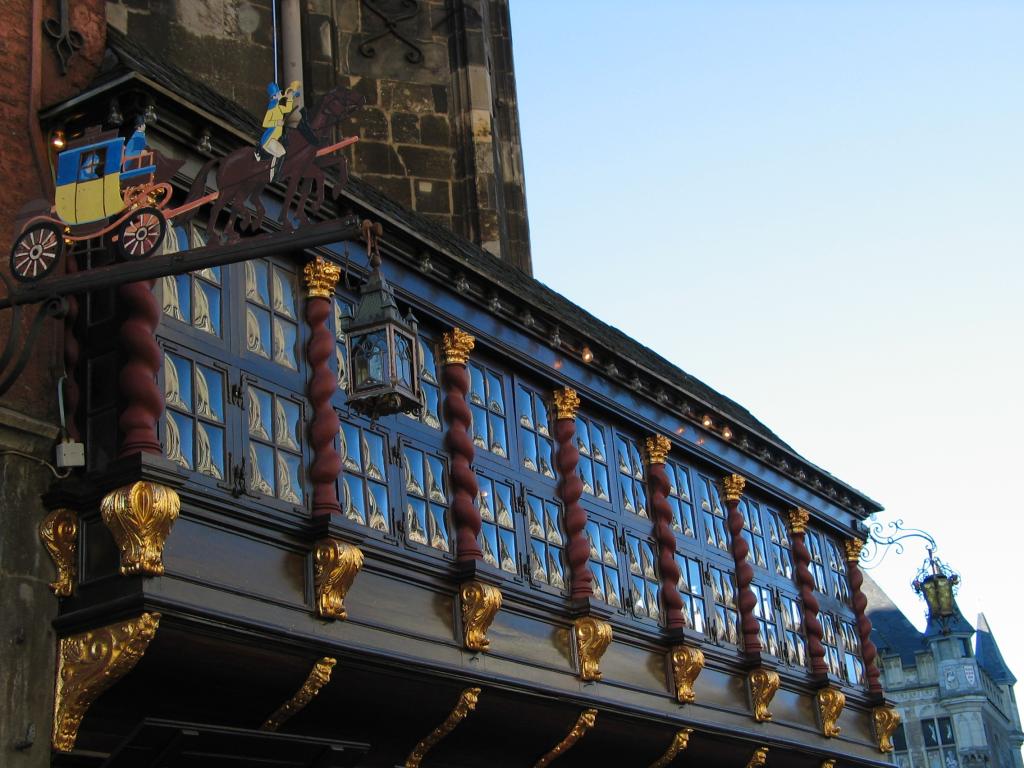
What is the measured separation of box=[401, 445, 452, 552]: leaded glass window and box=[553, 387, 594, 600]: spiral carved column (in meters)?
2.23

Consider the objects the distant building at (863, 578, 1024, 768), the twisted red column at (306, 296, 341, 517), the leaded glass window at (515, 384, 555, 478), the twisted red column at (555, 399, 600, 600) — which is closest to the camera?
the twisted red column at (306, 296, 341, 517)

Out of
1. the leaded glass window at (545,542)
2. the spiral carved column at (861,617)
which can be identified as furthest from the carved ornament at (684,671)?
the spiral carved column at (861,617)

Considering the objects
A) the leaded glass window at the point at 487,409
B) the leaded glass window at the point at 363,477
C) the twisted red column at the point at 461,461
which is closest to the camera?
the leaded glass window at the point at 363,477

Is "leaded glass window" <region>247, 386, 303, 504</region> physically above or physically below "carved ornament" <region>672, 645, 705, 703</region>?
above

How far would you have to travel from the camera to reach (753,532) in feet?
75.0

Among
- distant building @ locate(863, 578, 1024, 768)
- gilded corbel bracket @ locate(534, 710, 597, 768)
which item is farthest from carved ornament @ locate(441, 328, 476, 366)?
distant building @ locate(863, 578, 1024, 768)

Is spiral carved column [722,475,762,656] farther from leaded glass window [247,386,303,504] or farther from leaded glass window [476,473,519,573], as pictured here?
leaded glass window [247,386,303,504]

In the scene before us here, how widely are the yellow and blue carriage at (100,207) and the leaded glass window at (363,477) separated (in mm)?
3033

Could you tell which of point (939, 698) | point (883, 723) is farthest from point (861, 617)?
point (939, 698)

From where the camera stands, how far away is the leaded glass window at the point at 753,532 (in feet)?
73.9

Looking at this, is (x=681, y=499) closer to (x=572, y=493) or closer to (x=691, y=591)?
(x=691, y=591)

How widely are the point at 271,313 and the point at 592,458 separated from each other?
5.64 m

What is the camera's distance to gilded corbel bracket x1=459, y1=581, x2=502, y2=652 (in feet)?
52.4

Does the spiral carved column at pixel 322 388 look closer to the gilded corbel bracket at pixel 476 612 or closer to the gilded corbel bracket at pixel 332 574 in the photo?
the gilded corbel bracket at pixel 332 574
